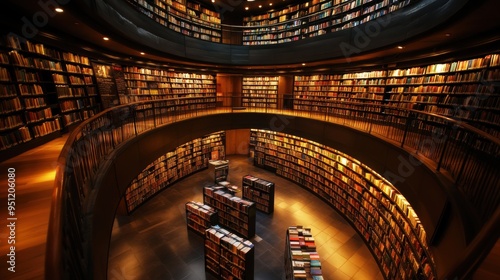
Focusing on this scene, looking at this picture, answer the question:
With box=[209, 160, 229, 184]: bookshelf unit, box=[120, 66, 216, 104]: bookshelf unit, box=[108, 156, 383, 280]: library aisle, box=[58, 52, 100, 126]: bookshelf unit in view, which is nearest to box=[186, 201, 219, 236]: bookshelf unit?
box=[108, 156, 383, 280]: library aisle

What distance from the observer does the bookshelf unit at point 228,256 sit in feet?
14.8

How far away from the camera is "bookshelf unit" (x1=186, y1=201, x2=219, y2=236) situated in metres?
5.77

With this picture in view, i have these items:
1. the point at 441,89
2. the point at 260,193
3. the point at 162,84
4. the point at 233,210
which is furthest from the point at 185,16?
the point at 441,89

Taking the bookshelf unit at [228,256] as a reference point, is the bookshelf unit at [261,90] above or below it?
above

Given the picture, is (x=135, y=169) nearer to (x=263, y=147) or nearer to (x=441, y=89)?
(x=441, y=89)

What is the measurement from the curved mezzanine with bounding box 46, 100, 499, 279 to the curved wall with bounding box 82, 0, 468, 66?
1.60 metres

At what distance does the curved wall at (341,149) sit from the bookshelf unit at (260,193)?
85.8 inches

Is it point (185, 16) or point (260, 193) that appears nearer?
point (260, 193)

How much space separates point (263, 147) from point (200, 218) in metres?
4.97

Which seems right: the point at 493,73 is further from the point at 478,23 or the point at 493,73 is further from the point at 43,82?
the point at 43,82

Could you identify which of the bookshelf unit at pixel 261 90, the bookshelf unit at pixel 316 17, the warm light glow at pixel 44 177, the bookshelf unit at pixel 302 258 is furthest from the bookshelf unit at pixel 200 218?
the bookshelf unit at pixel 316 17

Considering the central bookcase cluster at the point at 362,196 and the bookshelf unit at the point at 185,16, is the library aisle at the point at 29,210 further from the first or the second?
the bookshelf unit at the point at 185,16

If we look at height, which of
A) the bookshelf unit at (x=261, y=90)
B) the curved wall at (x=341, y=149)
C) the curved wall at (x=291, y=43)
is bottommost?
the curved wall at (x=341, y=149)

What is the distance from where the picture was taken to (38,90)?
11.9 ft
